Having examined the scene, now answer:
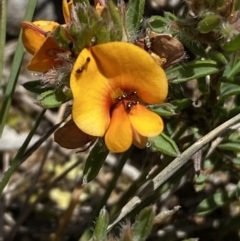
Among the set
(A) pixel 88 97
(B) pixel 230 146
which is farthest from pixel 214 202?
(A) pixel 88 97

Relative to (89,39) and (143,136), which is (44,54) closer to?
(89,39)

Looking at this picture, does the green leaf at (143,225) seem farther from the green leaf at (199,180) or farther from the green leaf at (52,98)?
the green leaf at (199,180)

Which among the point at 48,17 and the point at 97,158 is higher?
the point at 97,158

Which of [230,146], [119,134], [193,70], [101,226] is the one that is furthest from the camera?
[230,146]

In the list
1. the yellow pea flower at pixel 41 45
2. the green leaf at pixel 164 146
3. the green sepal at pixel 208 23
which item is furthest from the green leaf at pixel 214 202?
the yellow pea flower at pixel 41 45

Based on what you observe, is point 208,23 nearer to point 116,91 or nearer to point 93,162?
point 116,91

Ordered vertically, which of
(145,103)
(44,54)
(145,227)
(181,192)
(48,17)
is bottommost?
(181,192)

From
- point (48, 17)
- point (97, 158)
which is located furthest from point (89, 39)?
point (48, 17)
